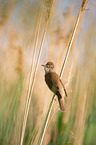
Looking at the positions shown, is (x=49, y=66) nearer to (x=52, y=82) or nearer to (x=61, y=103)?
(x=52, y=82)

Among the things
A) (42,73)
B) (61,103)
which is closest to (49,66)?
(42,73)

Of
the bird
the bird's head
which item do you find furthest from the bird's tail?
the bird's head

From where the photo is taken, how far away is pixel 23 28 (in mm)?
1122

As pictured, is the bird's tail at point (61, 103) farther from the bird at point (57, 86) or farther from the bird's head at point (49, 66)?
the bird's head at point (49, 66)

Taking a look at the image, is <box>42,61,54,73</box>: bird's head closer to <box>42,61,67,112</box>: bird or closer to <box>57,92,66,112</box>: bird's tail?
<box>42,61,67,112</box>: bird

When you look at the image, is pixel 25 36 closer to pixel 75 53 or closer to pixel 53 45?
pixel 53 45

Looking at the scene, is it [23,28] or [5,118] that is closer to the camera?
A: [5,118]

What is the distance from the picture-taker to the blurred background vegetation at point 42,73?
3.20 feet

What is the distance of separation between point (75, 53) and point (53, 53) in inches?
6.0

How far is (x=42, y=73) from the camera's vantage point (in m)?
1.10

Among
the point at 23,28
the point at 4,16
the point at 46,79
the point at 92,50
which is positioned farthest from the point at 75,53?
the point at 4,16

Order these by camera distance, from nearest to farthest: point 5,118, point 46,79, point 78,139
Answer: point 78,139 < point 5,118 < point 46,79

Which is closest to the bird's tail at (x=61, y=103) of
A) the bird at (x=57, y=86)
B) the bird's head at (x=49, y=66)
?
the bird at (x=57, y=86)

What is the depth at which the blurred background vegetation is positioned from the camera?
3.20ft
